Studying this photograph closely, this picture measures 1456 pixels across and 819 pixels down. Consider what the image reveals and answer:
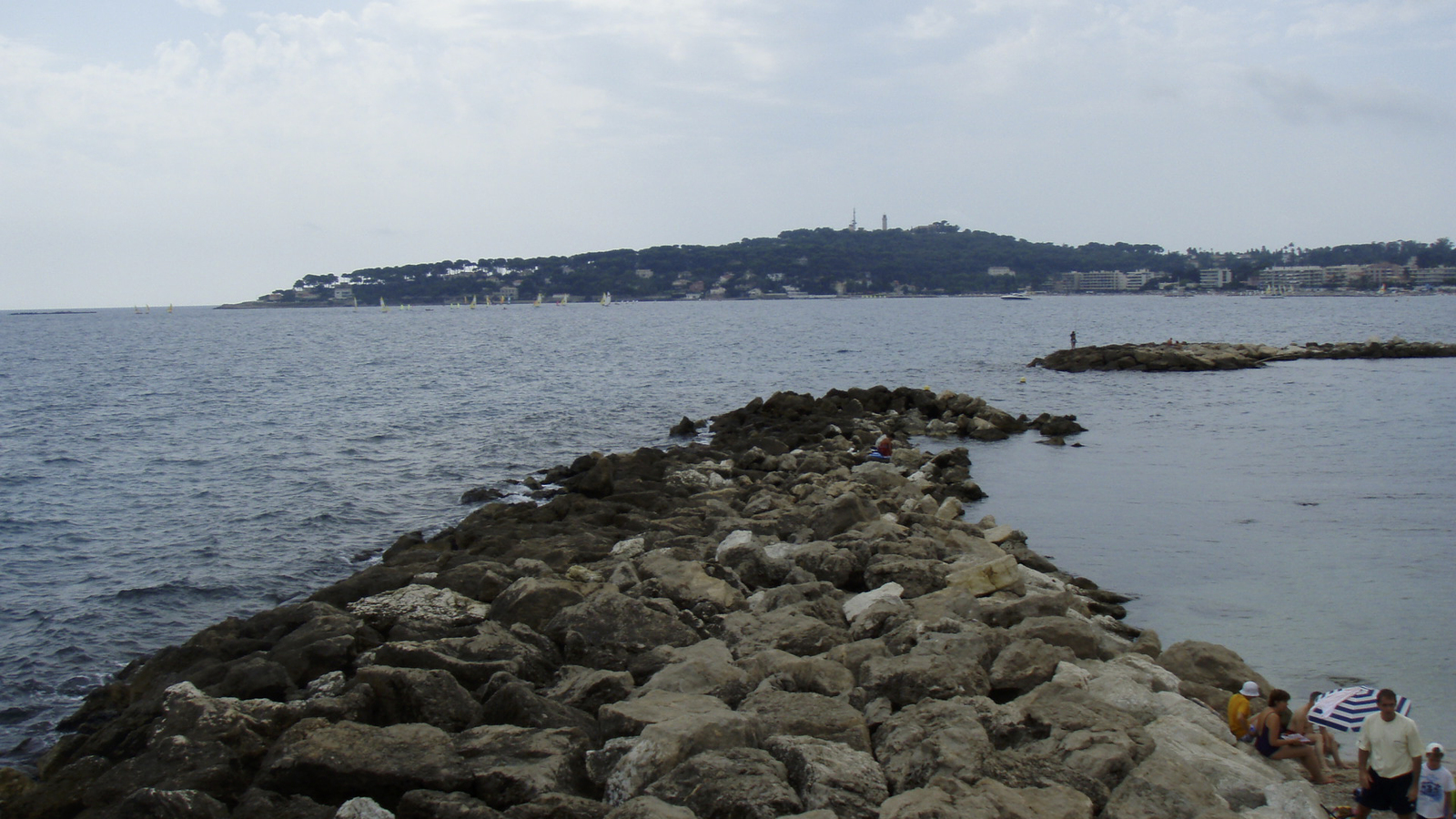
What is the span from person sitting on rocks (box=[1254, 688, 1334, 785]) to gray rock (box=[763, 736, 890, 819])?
317 centimetres

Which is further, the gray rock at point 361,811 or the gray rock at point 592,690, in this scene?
the gray rock at point 592,690

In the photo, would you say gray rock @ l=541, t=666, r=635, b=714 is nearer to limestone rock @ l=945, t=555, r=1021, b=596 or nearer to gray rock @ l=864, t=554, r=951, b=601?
gray rock @ l=864, t=554, r=951, b=601

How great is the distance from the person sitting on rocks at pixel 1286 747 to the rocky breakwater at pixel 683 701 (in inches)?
11.2

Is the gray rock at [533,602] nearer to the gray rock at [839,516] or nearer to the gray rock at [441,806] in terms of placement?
the gray rock at [441,806]

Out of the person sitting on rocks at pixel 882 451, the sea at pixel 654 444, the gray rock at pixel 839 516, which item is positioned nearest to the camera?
the sea at pixel 654 444

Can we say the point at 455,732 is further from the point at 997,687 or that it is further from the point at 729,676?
the point at 997,687

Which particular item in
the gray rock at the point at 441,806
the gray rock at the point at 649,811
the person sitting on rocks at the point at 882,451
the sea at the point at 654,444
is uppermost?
the gray rock at the point at 649,811

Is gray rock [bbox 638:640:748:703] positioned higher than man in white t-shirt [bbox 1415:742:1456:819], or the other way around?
gray rock [bbox 638:640:748:703]

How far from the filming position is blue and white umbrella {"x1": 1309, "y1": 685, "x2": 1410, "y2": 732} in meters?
7.65

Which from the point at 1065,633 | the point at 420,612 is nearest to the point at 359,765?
the point at 420,612

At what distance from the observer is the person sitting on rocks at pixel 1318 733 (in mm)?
7371

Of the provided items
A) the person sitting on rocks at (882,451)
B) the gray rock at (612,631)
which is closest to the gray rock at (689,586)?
the gray rock at (612,631)

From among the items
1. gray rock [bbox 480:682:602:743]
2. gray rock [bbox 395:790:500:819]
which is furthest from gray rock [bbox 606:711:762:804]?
gray rock [bbox 395:790:500:819]

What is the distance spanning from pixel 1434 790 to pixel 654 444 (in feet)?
67.8
